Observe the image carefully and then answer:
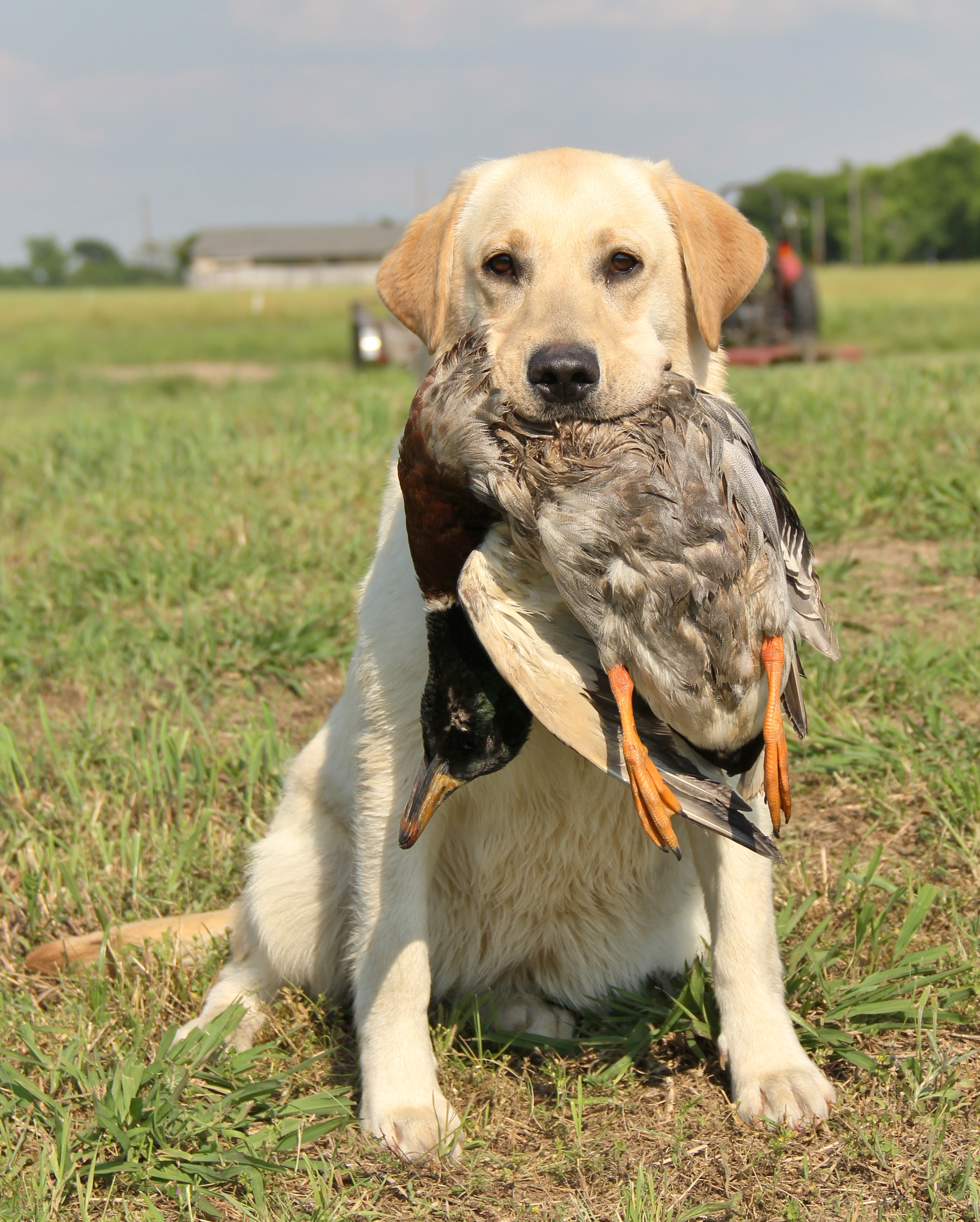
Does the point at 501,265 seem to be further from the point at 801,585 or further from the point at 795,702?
the point at 795,702

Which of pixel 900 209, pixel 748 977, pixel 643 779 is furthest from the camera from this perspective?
pixel 900 209

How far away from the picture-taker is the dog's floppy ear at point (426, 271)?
2947 millimetres

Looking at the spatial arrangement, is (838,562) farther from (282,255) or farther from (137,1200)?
(282,255)

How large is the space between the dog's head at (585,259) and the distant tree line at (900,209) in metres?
82.0

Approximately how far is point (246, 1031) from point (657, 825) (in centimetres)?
135

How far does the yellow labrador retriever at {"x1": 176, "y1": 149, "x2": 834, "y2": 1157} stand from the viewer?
7.69 ft

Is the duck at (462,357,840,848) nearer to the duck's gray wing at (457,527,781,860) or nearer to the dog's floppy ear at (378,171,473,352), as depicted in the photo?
the duck's gray wing at (457,527,781,860)

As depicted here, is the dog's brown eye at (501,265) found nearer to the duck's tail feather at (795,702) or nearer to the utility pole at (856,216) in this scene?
the duck's tail feather at (795,702)

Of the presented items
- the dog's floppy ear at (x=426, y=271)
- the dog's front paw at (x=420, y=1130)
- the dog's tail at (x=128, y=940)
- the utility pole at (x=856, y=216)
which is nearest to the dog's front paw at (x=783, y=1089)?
the dog's front paw at (x=420, y=1130)

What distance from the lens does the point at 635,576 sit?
1.81m

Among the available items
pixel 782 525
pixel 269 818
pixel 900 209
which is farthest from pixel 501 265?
pixel 900 209

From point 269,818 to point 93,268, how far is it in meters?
106

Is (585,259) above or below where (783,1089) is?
above

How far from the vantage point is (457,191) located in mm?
3074
